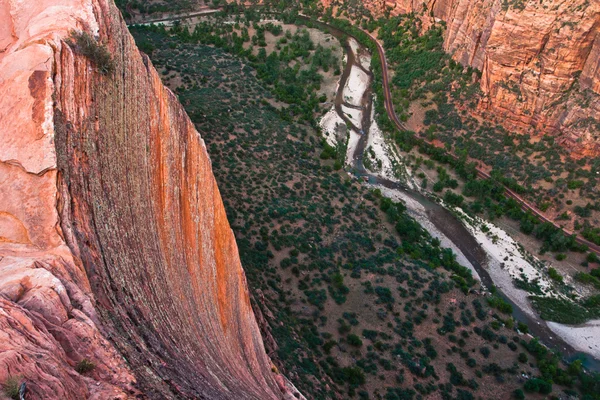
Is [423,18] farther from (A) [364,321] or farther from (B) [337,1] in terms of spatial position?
(A) [364,321]

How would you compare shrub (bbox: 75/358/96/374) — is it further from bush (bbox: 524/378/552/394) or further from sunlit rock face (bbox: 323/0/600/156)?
sunlit rock face (bbox: 323/0/600/156)

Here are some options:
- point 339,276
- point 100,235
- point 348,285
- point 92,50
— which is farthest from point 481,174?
point 100,235

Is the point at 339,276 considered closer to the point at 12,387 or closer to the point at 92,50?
the point at 92,50

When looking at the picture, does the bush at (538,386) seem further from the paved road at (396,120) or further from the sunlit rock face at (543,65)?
the sunlit rock face at (543,65)

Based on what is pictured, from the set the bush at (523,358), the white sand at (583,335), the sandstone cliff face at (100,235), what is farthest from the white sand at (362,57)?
the sandstone cliff face at (100,235)

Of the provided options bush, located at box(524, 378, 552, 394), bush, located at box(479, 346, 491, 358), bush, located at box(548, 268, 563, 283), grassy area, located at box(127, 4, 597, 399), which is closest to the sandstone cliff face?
grassy area, located at box(127, 4, 597, 399)

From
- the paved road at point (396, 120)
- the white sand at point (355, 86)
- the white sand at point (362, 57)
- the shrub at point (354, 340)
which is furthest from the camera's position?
the white sand at point (362, 57)
